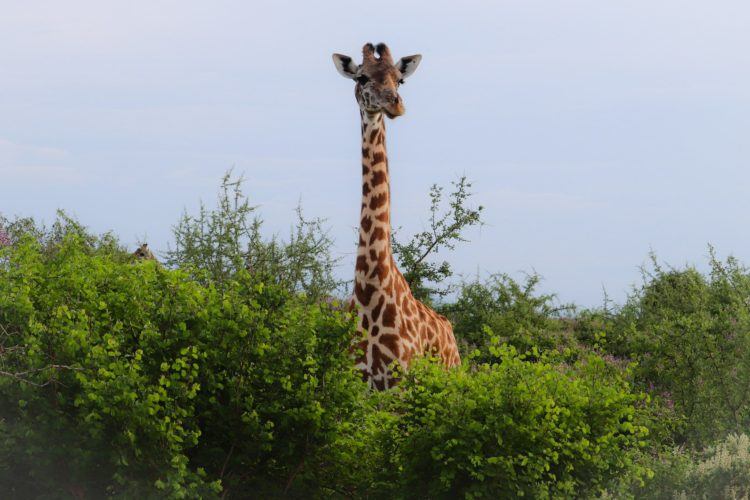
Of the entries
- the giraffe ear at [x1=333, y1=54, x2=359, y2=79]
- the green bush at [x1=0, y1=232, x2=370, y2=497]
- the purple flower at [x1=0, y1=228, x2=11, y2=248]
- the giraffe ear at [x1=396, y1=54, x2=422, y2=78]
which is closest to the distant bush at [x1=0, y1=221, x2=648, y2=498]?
the green bush at [x1=0, y1=232, x2=370, y2=497]

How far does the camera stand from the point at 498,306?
19.3 meters

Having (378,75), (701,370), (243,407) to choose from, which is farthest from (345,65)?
(701,370)

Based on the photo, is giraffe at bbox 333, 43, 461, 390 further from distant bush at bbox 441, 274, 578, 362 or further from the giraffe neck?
distant bush at bbox 441, 274, 578, 362

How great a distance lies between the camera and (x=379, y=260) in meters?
10.7

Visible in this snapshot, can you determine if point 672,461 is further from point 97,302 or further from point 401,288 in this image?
point 97,302

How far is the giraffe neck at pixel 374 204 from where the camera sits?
35.3 ft

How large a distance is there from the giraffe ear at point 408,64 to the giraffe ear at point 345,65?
0.53m

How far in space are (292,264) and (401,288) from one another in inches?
212

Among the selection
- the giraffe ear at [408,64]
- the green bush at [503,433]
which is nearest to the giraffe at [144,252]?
the giraffe ear at [408,64]

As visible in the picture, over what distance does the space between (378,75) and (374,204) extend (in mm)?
1434

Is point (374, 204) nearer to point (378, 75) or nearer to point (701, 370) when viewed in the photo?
point (378, 75)

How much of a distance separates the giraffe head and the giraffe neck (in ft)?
0.73

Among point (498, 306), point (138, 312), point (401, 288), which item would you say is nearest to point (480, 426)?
point (138, 312)

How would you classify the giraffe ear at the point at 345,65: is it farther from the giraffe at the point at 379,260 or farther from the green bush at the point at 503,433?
the green bush at the point at 503,433
